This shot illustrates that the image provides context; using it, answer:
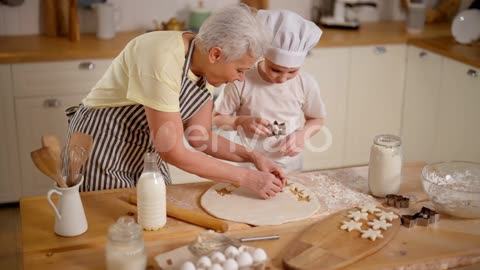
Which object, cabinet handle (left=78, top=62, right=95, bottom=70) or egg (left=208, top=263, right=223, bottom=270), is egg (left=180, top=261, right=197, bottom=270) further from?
cabinet handle (left=78, top=62, right=95, bottom=70)

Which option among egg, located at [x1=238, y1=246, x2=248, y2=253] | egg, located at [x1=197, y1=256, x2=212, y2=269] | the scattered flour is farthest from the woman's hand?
egg, located at [x1=197, y1=256, x2=212, y2=269]

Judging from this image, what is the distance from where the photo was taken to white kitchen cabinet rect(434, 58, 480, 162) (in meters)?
3.59

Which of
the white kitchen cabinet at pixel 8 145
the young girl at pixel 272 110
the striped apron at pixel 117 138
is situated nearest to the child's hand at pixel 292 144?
the young girl at pixel 272 110

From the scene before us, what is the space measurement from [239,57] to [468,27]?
7.83 feet

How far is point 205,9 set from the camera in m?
3.92

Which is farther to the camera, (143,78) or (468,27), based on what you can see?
(468,27)

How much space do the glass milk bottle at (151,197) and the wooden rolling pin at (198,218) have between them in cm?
6

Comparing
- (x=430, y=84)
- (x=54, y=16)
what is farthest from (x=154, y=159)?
(x=430, y=84)

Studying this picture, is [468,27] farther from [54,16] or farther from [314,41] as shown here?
[54,16]

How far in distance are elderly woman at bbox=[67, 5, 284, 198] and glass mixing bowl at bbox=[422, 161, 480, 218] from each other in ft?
1.46

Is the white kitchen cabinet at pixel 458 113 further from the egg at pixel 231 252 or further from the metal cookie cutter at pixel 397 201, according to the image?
the egg at pixel 231 252

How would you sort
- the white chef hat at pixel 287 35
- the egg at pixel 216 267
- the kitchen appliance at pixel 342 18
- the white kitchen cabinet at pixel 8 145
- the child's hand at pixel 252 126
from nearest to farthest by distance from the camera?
1. the egg at pixel 216 267
2. the white chef hat at pixel 287 35
3. the child's hand at pixel 252 126
4. the white kitchen cabinet at pixel 8 145
5. the kitchen appliance at pixel 342 18

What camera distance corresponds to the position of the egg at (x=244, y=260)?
1.55m

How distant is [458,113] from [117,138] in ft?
7.28
